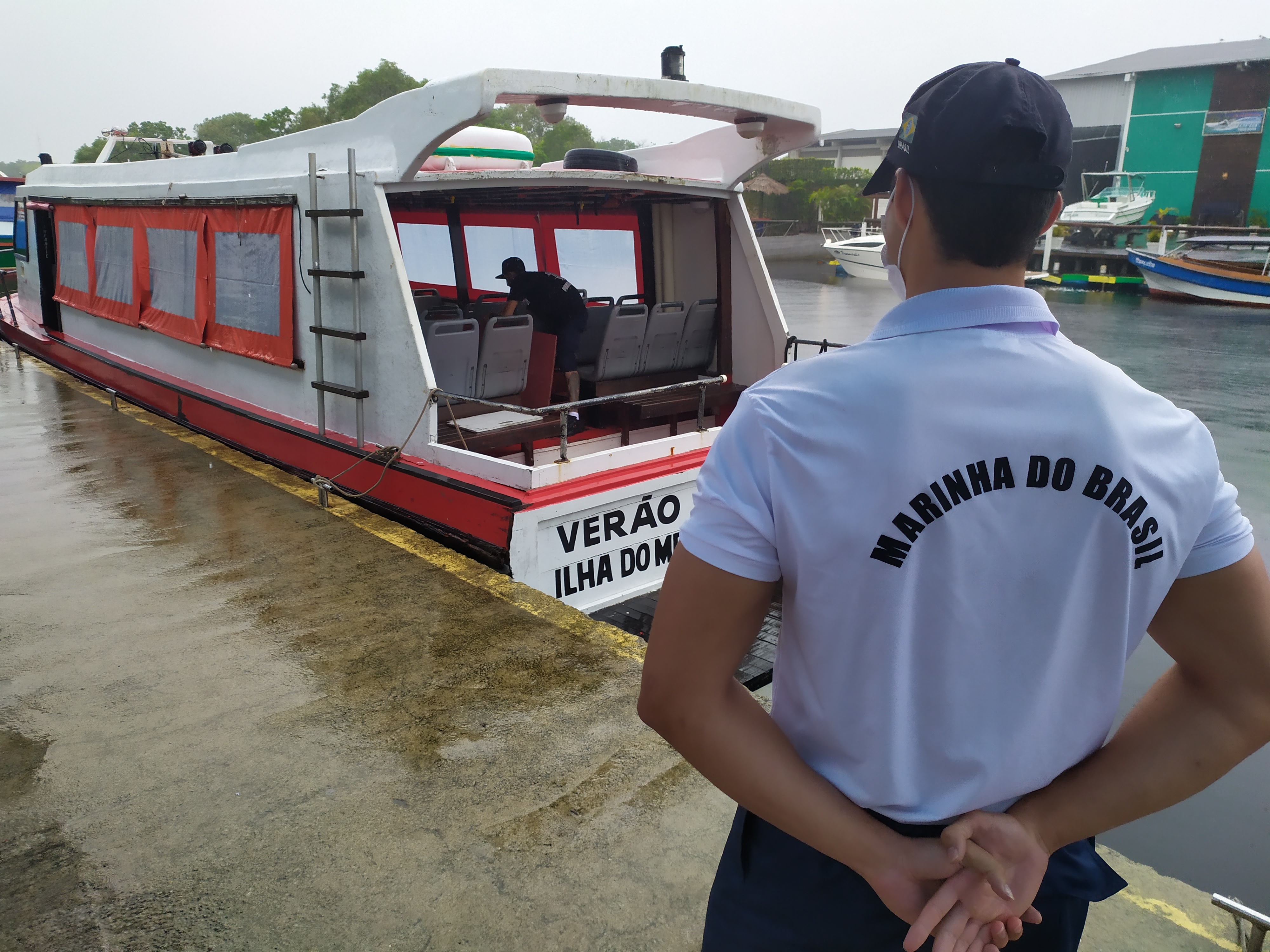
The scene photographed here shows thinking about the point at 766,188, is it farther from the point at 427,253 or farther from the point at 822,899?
the point at 822,899

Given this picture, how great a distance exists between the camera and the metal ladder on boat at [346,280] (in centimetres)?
531

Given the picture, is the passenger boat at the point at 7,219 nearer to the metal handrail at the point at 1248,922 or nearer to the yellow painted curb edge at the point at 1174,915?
the yellow painted curb edge at the point at 1174,915

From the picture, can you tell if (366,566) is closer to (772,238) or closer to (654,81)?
(654,81)

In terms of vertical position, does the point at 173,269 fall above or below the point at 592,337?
above

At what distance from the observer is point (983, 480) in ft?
3.16

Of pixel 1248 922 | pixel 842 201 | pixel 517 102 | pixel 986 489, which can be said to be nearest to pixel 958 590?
pixel 986 489

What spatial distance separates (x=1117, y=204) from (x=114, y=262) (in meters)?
47.5

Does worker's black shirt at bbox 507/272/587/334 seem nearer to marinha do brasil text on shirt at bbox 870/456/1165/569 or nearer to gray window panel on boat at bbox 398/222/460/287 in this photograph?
gray window panel on boat at bbox 398/222/460/287

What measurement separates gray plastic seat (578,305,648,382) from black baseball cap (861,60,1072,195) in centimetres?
627

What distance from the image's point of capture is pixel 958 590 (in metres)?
0.98

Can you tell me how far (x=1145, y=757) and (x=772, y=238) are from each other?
57863 mm

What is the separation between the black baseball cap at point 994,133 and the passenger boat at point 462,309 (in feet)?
11.5

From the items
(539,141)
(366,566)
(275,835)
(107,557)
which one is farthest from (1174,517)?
(539,141)

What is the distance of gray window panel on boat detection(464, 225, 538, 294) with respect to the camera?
938 centimetres
